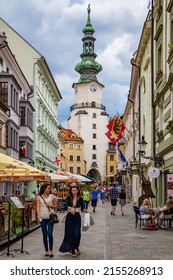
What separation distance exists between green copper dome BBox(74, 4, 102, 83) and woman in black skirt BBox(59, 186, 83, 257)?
100m

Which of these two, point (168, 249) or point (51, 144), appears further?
point (51, 144)

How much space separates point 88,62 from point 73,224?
4013 inches

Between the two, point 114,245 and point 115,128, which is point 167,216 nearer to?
point 114,245

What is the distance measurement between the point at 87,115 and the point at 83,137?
536 cm

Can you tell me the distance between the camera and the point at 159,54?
24219mm

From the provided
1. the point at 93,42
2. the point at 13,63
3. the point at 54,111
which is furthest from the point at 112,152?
the point at 13,63

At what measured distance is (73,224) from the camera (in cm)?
1120

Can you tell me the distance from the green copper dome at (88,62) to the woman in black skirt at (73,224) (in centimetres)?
10046

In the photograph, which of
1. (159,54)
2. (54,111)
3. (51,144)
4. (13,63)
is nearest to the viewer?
(159,54)

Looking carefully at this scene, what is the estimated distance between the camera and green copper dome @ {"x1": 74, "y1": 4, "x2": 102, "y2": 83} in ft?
364

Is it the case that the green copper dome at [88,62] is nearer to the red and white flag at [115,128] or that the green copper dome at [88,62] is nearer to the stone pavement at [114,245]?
the red and white flag at [115,128]

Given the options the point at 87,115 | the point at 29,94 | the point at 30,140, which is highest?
the point at 87,115

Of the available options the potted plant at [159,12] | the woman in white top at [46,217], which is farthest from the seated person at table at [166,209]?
the potted plant at [159,12]

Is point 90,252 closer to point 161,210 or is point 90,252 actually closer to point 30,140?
point 161,210
